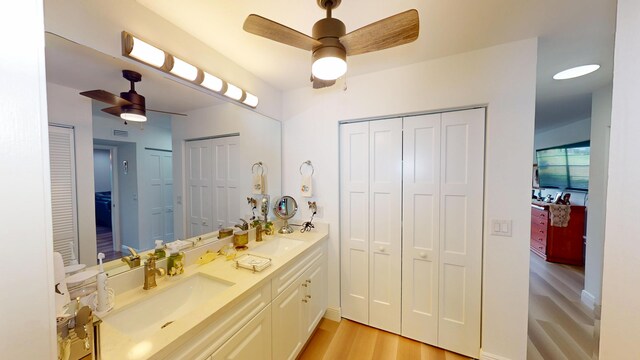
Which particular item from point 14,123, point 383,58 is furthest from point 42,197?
point 383,58

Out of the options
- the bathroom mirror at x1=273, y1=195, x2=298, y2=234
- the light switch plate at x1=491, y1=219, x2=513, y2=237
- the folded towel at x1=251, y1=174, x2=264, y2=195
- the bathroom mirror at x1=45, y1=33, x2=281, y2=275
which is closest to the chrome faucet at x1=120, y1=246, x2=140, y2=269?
the bathroom mirror at x1=45, y1=33, x2=281, y2=275

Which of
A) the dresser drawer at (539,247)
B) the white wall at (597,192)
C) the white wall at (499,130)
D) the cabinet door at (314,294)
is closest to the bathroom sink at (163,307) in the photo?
the cabinet door at (314,294)

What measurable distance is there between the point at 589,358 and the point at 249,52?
3589 millimetres

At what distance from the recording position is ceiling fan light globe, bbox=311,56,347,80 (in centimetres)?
105

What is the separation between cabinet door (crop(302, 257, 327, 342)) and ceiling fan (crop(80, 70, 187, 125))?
1.59 meters

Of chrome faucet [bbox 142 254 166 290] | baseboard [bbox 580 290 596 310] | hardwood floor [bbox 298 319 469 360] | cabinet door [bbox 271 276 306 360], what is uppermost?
chrome faucet [bbox 142 254 166 290]

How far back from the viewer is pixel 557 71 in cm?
194

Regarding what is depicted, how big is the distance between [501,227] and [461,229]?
0.84 ft

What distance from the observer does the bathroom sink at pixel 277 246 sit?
6.44ft

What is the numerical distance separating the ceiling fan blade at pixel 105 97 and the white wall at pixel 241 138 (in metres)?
0.32

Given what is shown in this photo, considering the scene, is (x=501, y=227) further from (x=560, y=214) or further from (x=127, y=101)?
(x=560, y=214)

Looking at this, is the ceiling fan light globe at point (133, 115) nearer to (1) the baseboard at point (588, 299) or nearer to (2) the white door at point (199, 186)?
(2) the white door at point (199, 186)

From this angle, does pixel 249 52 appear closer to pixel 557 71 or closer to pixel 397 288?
pixel 397 288

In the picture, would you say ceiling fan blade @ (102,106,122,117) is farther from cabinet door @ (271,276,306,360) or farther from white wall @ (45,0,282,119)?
cabinet door @ (271,276,306,360)
